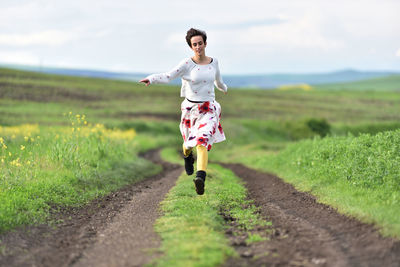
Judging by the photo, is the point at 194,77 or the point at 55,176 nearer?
the point at 194,77

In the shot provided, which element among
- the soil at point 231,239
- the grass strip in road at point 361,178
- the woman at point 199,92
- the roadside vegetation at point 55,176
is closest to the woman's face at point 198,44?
the woman at point 199,92

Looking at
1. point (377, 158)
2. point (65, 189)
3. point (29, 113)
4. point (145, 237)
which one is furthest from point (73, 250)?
point (29, 113)

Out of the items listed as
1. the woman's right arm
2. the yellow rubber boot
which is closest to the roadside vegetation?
the yellow rubber boot

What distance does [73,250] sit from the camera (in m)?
6.28

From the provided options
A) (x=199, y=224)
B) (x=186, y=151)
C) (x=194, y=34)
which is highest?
(x=194, y=34)

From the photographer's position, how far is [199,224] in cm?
705

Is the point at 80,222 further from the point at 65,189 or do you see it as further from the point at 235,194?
the point at 235,194

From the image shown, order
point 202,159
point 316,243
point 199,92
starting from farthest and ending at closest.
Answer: point 199,92 < point 202,159 < point 316,243

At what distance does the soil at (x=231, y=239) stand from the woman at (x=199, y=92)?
1.53m

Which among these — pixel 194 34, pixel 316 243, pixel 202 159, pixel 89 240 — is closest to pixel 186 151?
pixel 202 159

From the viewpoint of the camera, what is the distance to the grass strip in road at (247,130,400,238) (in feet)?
24.6

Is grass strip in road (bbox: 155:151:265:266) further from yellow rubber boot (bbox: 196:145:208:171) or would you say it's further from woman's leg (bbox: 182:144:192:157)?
woman's leg (bbox: 182:144:192:157)

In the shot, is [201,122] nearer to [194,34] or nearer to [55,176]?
[194,34]

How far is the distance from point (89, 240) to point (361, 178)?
19.9ft
